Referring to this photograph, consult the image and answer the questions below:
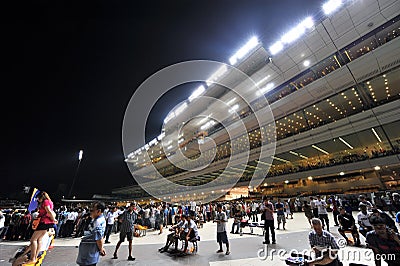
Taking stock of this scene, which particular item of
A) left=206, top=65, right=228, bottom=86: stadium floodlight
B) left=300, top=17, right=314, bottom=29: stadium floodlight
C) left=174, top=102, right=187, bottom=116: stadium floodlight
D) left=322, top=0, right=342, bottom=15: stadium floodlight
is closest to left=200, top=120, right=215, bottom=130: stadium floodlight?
left=174, top=102, right=187, bottom=116: stadium floodlight

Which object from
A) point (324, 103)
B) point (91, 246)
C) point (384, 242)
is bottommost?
point (91, 246)

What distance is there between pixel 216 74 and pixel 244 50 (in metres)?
7.34

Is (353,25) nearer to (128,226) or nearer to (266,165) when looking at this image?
(266,165)

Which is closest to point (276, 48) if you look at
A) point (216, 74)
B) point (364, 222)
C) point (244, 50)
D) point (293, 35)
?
point (293, 35)

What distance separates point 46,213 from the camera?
3469 millimetres

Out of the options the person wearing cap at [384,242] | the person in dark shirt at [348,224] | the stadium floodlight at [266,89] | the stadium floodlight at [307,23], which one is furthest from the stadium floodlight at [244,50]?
the person wearing cap at [384,242]

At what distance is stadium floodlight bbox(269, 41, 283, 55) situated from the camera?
24.5 m

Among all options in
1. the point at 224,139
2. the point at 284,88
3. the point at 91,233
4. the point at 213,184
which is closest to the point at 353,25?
Result: the point at 284,88

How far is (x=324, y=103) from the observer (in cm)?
2341

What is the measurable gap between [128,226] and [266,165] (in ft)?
96.7

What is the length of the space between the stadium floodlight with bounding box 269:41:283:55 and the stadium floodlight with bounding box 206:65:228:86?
357 inches

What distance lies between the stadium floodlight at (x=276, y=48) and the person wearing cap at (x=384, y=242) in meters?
25.8

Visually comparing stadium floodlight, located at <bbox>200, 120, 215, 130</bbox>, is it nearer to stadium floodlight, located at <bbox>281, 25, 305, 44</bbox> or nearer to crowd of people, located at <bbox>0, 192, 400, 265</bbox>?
stadium floodlight, located at <bbox>281, 25, 305, 44</bbox>

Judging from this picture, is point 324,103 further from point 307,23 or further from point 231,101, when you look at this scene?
point 231,101
